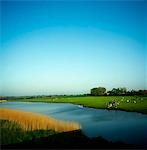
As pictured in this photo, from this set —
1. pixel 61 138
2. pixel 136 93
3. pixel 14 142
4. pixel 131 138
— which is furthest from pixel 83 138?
pixel 136 93

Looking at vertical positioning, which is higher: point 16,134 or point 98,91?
point 98,91

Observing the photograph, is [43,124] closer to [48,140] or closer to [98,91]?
[48,140]

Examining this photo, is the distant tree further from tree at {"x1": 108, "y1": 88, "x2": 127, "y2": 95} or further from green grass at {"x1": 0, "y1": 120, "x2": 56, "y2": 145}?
green grass at {"x1": 0, "y1": 120, "x2": 56, "y2": 145}

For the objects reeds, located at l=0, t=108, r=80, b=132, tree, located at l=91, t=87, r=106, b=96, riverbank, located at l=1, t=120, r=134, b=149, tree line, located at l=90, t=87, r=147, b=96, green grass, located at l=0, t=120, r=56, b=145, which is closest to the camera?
riverbank, located at l=1, t=120, r=134, b=149

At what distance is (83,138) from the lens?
12.3 metres

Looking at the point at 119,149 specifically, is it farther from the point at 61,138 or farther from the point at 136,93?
the point at 136,93

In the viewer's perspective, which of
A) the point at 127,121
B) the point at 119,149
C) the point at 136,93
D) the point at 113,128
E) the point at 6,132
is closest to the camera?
the point at 119,149

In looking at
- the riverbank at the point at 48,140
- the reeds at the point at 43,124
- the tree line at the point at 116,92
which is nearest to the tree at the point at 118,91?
the tree line at the point at 116,92

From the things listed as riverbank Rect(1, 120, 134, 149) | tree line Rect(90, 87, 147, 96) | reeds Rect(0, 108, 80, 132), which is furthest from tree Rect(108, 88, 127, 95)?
riverbank Rect(1, 120, 134, 149)

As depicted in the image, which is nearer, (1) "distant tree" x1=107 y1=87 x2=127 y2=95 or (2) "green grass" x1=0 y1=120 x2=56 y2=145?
(2) "green grass" x1=0 y1=120 x2=56 y2=145

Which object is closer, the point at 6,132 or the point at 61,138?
the point at 61,138

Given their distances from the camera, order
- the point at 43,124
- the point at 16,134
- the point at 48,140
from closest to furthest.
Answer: the point at 48,140 → the point at 16,134 → the point at 43,124

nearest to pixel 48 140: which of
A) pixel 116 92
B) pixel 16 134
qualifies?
pixel 16 134

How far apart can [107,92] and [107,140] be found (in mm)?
44407
